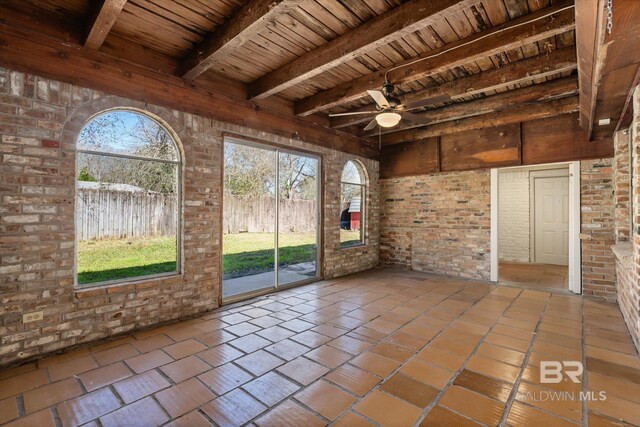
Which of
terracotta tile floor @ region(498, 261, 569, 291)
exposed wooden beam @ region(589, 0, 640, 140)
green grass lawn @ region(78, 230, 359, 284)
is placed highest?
exposed wooden beam @ region(589, 0, 640, 140)

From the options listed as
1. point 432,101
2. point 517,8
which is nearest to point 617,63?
point 517,8

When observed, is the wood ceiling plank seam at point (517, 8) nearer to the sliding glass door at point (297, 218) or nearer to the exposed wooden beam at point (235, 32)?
the exposed wooden beam at point (235, 32)

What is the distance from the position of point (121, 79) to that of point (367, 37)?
253 centimetres

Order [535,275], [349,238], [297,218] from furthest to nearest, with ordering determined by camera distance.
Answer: [349,238] < [535,275] < [297,218]

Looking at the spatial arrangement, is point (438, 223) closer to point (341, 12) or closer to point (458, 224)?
point (458, 224)

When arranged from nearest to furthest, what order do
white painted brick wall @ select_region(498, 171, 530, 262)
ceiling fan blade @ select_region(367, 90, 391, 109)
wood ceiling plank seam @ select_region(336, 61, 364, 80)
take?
1. ceiling fan blade @ select_region(367, 90, 391, 109)
2. wood ceiling plank seam @ select_region(336, 61, 364, 80)
3. white painted brick wall @ select_region(498, 171, 530, 262)

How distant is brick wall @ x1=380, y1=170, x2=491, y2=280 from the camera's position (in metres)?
5.50

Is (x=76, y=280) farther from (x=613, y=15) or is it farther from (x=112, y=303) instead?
(x=613, y=15)

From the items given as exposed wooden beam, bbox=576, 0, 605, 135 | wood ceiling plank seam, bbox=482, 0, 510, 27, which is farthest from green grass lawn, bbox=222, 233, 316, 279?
exposed wooden beam, bbox=576, 0, 605, 135

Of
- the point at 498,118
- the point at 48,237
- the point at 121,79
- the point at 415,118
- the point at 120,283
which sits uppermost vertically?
the point at 498,118

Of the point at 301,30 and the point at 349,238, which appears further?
the point at 349,238

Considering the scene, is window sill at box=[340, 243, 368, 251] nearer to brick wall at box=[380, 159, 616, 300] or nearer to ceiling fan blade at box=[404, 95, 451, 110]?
brick wall at box=[380, 159, 616, 300]

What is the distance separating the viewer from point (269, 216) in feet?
16.1

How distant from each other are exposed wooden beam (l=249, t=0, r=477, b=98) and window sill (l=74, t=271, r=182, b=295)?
8.51ft
